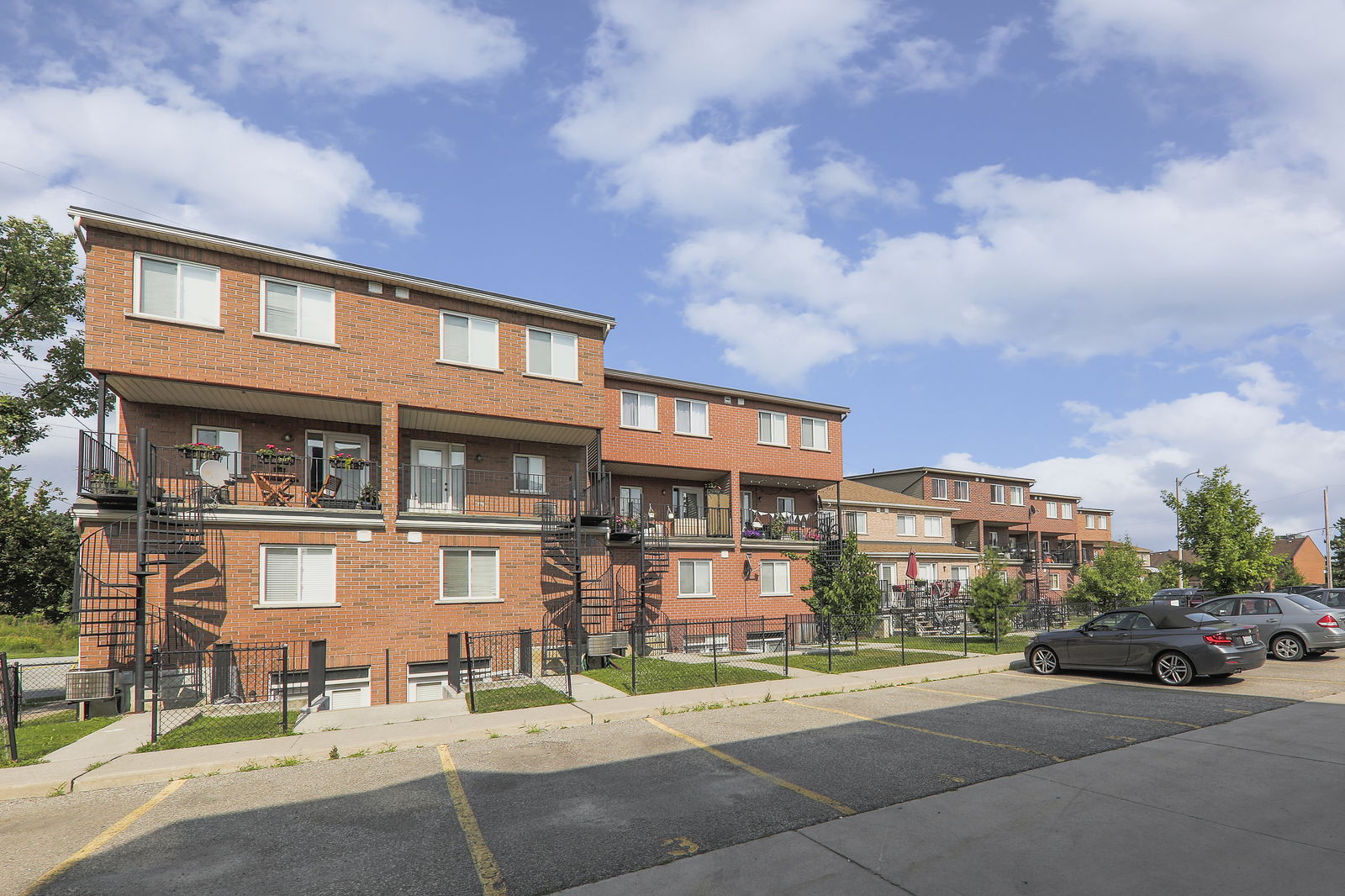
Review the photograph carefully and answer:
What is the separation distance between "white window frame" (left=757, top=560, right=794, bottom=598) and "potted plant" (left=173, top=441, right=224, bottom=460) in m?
18.6

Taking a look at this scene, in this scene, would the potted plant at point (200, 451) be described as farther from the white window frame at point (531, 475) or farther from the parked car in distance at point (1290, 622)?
the parked car in distance at point (1290, 622)

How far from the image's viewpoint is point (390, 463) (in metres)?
19.4

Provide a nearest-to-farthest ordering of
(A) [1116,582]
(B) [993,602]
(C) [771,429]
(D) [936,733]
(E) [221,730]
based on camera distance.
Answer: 1. (D) [936,733]
2. (E) [221,730]
3. (B) [993,602]
4. (C) [771,429]
5. (A) [1116,582]

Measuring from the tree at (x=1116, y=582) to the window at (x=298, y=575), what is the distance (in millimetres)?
Result: 32313

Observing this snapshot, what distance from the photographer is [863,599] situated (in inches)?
926

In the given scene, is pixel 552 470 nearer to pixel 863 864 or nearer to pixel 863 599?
pixel 863 599

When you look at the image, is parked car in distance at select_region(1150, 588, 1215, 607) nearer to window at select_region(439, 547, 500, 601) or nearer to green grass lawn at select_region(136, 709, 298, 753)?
window at select_region(439, 547, 500, 601)

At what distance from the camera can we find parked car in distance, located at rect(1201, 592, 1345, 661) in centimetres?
1858

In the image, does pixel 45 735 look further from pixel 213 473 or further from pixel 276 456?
pixel 276 456

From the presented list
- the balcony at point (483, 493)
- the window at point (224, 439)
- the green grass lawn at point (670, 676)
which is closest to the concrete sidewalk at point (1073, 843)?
the green grass lawn at point (670, 676)

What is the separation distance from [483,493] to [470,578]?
3.14 m

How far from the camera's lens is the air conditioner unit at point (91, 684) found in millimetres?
15008

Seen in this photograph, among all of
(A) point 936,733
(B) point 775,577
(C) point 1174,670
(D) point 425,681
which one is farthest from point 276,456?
(C) point 1174,670

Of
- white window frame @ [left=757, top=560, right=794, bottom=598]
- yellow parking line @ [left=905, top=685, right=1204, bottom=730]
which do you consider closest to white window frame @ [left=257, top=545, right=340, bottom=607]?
yellow parking line @ [left=905, top=685, right=1204, bottom=730]
